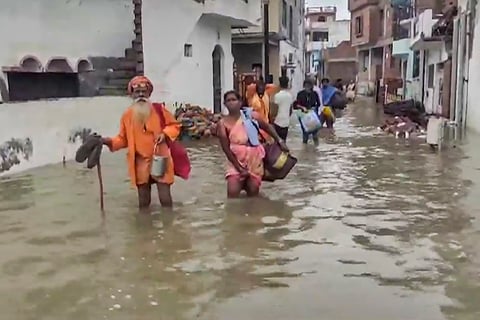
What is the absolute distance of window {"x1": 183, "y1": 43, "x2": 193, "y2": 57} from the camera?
18750mm

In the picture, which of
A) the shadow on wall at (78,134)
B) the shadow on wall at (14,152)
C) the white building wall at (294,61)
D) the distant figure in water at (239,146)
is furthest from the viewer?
the white building wall at (294,61)

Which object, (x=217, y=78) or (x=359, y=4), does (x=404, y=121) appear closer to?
(x=217, y=78)

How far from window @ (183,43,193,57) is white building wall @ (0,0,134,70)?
56.2 inches

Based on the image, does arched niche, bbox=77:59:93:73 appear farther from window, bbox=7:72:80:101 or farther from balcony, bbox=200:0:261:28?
balcony, bbox=200:0:261:28

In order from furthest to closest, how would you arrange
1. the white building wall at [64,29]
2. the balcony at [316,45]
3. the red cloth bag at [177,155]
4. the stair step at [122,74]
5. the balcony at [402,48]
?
the balcony at [316,45] < the balcony at [402,48] < the stair step at [122,74] < the white building wall at [64,29] < the red cloth bag at [177,155]

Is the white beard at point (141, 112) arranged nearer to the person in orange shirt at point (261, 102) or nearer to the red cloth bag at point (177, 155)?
the red cloth bag at point (177, 155)

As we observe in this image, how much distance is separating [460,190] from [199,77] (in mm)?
11511

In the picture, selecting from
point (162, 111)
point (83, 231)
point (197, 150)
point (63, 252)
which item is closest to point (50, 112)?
point (197, 150)

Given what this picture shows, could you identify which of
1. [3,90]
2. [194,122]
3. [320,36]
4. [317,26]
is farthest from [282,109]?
[317,26]

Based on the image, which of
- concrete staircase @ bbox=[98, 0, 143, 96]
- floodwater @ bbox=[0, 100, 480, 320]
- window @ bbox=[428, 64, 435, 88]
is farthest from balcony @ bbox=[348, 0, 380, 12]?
floodwater @ bbox=[0, 100, 480, 320]

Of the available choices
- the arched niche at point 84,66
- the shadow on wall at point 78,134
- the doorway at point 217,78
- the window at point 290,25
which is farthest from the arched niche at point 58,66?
the window at point 290,25

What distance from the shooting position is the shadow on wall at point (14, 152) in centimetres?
1067

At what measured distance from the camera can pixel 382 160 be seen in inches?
491

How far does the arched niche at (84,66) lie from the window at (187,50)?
8.12 feet
